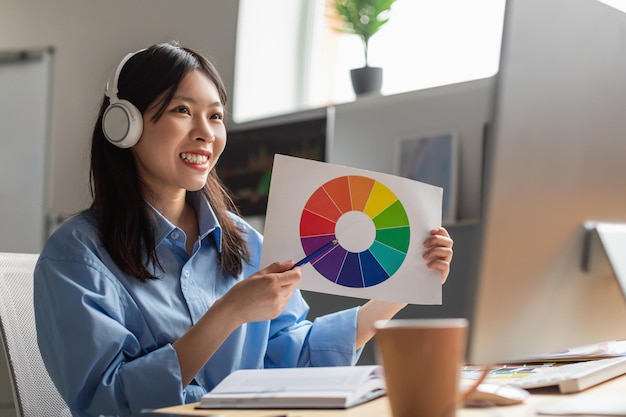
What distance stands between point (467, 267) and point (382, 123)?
660 mm

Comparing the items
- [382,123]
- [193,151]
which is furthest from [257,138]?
[193,151]

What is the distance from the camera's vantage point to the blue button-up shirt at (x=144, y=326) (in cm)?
117

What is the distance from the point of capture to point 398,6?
3.31 metres

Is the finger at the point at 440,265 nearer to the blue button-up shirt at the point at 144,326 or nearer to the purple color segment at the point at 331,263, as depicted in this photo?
the purple color segment at the point at 331,263

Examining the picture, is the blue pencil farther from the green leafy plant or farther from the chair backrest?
the green leafy plant

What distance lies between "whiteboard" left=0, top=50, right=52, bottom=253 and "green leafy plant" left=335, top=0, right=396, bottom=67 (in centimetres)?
208

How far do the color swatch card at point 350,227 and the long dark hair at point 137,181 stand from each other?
1.02ft

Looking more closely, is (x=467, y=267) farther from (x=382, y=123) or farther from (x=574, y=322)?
(x=574, y=322)

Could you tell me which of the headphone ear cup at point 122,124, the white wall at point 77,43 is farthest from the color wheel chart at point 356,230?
the white wall at point 77,43

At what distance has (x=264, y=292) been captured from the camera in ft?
3.86

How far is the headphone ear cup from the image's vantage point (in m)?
1.45

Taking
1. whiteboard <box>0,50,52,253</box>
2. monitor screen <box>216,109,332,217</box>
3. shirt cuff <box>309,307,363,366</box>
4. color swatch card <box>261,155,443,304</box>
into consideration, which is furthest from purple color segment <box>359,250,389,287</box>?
whiteboard <box>0,50,52,253</box>

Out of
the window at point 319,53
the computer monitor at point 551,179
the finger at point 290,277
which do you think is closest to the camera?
the computer monitor at point 551,179

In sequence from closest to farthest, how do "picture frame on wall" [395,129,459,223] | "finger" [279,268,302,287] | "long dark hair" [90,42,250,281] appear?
"finger" [279,268,302,287]
"long dark hair" [90,42,250,281]
"picture frame on wall" [395,129,459,223]
